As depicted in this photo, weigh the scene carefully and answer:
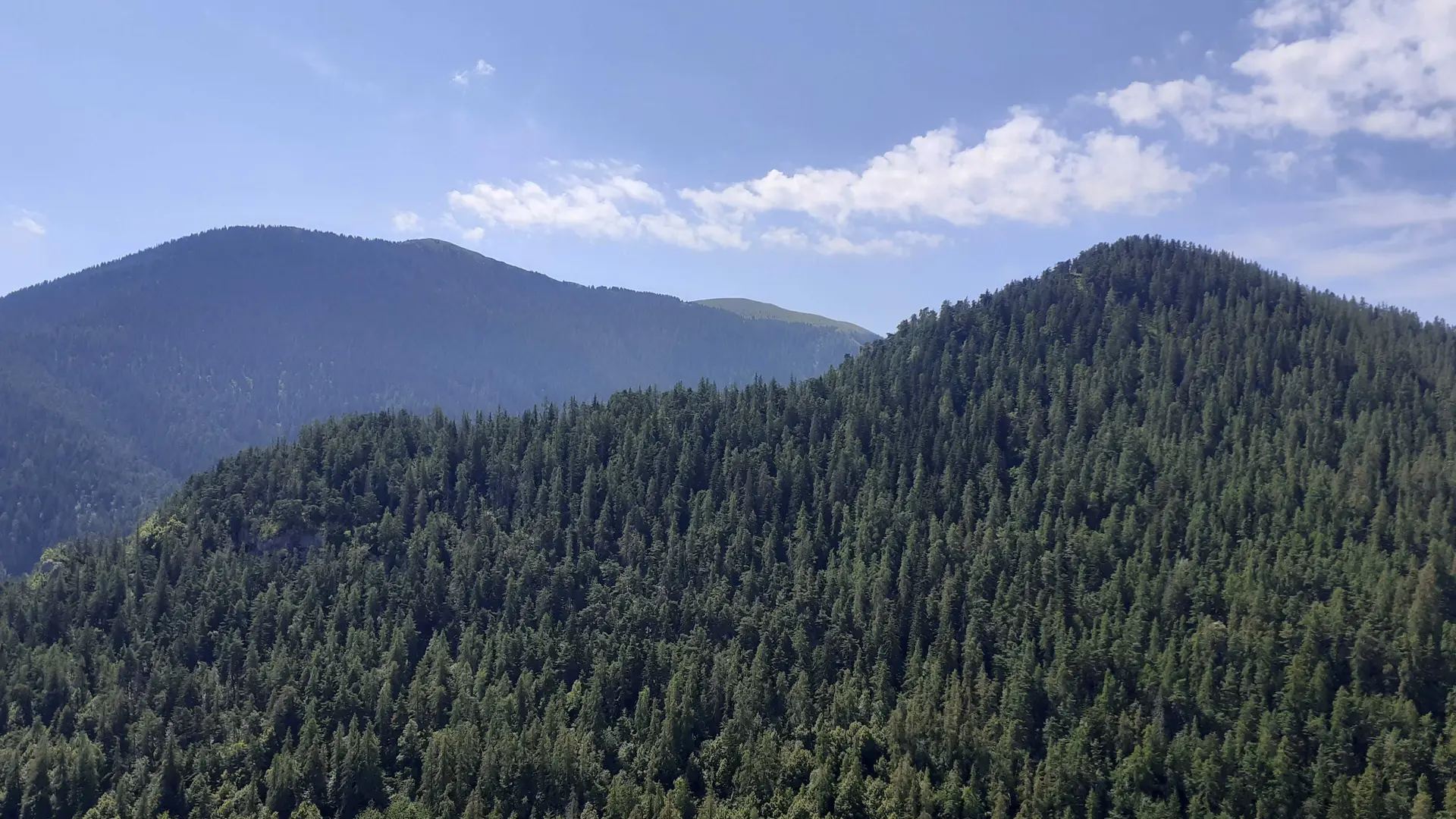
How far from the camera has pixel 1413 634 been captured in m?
160

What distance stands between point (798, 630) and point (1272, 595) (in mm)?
85879

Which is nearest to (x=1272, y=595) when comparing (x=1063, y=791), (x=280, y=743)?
(x=1063, y=791)

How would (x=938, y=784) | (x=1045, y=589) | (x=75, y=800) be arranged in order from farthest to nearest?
(x=1045, y=589), (x=75, y=800), (x=938, y=784)

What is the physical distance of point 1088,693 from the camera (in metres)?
172

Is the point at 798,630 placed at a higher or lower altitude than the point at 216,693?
higher

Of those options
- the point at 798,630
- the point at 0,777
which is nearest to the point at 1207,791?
the point at 798,630

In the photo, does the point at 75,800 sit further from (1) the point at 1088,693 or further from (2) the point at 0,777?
(1) the point at 1088,693

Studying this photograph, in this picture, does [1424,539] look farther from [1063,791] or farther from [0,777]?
[0,777]

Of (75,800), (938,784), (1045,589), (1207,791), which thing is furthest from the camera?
(1045,589)

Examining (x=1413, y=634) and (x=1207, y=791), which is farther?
(x=1413, y=634)

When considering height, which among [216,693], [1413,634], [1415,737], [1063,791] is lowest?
[216,693]

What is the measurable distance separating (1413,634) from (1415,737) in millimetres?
21302

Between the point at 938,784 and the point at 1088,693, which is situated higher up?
the point at 1088,693

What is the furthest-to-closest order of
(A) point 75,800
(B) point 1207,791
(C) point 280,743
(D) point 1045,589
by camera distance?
(D) point 1045,589, (C) point 280,743, (A) point 75,800, (B) point 1207,791
